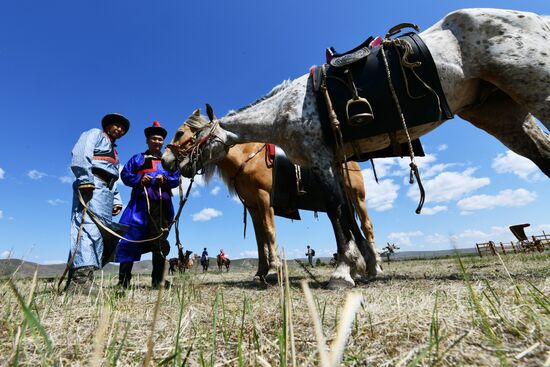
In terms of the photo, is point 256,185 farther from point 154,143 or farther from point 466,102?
point 466,102

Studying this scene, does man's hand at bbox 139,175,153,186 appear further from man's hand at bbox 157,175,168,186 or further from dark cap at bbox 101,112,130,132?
dark cap at bbox 101,112,130,132

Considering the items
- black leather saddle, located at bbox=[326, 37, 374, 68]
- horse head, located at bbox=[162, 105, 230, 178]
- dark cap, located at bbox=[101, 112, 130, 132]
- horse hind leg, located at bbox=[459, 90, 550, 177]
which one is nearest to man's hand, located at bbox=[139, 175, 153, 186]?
horse head, located at bbox=[162, 105, 230, 178]

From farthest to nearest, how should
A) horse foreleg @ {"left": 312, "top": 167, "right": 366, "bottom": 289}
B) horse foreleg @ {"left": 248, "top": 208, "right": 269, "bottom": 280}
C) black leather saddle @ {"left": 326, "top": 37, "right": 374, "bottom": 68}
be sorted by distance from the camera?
1. horse foreleg @ {"left": 248, "top": 208, "right": 269, "bottom": 280}
2. black leather saddle @ {"left": 326, "top": 37, "right": 374, "bottom": 68}
3. horse foreleg @ {"left": 312, "top": 167, "right": 366, "bottom": 289}

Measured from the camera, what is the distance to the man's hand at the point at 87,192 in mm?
3395

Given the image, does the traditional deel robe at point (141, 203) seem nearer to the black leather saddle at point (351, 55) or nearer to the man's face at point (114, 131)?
the man's face at point (114, 131)

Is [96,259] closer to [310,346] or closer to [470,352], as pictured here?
[310,346]

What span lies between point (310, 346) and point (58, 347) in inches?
35.5

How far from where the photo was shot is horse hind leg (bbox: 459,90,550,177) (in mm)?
3701

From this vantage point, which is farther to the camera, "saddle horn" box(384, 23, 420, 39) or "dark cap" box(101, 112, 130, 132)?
"dark cap" box(101, 112, 130, 132)

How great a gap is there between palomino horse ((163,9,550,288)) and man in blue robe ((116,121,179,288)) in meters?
0.70

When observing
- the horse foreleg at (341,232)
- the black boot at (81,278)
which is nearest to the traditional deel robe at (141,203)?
the black boot at (81,278)

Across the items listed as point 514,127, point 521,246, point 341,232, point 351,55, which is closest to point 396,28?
point 351,55

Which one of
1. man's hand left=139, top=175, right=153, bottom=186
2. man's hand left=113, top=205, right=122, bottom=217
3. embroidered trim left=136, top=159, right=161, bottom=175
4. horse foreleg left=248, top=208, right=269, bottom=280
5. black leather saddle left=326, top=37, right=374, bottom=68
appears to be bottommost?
horse foreleg left=248, top=208, right=269, bottom=280

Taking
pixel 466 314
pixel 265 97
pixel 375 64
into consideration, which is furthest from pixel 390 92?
pixel 466 314
